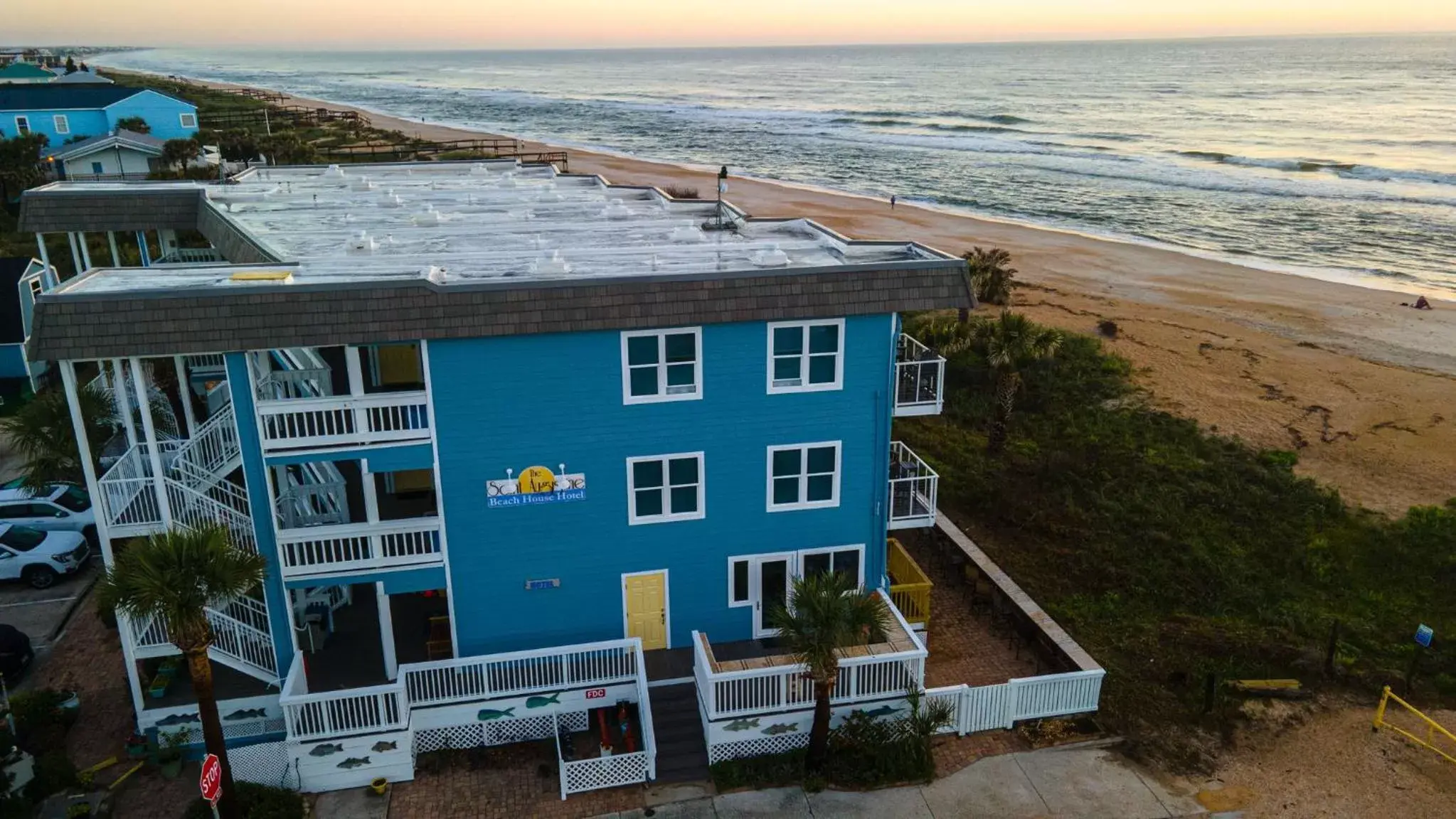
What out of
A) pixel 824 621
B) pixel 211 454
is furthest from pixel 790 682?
pixel 211 454

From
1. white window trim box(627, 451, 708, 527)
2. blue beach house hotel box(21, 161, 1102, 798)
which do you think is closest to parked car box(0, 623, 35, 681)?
blue beach house hotel box(21, 161, 1102, 798)

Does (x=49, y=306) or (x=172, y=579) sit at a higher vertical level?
(x=49, y=306)

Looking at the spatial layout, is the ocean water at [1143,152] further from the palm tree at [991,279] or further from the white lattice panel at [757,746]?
the white lattice panel at [757,746]

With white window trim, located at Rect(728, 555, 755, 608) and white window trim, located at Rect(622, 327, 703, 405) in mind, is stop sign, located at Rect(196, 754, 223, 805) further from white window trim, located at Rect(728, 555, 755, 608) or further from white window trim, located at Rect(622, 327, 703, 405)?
white window trim, located at Rect(728, 555, 755, 608)

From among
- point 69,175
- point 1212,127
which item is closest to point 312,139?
point 69,175

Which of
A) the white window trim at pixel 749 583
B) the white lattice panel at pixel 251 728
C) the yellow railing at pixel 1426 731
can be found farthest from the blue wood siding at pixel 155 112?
the yellow railing at pixel 1426 731

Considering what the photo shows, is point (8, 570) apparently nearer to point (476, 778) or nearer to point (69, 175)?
point (476, 778)
